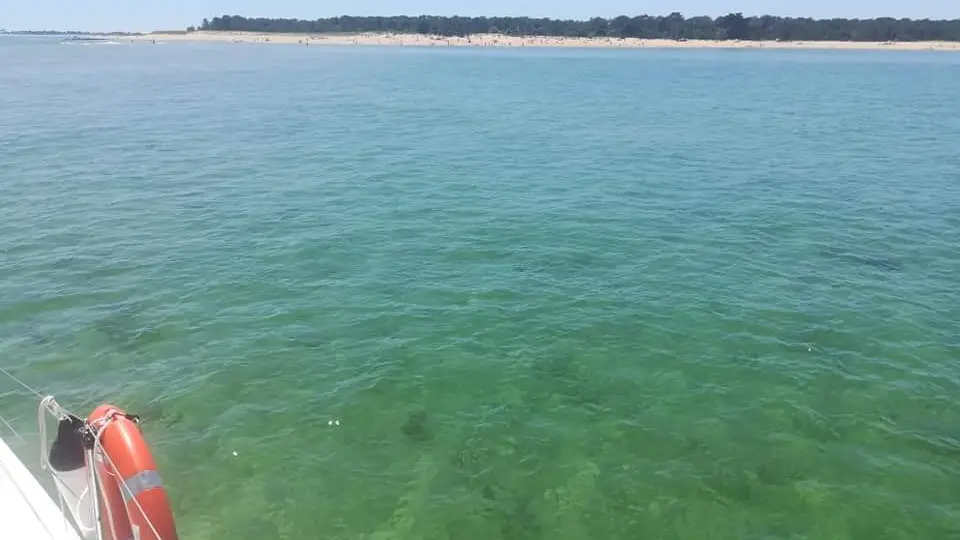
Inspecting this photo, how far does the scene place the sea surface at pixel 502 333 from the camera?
14.6 metres

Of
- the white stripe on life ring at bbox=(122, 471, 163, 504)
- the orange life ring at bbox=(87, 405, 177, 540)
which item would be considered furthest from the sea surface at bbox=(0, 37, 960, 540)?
the white stripe on life ring at bbox=(122, 471, 163, 504)

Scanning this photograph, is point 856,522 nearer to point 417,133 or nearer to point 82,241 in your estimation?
point 82,241

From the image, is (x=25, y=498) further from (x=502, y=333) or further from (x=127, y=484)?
(x=502, y=333)

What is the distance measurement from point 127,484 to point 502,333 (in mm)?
12942

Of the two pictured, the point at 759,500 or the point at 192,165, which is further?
the point at 192,165

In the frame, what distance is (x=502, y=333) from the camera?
69.6 feet

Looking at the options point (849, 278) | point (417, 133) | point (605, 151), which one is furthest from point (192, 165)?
point (849, 278)

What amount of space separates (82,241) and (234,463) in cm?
1748

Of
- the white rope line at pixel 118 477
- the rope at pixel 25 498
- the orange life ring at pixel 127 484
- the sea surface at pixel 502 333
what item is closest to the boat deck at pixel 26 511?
the rope at pixel 25 498

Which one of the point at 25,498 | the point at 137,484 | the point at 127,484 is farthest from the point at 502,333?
the point at 25,498

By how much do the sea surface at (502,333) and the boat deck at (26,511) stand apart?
A: 3203 mm

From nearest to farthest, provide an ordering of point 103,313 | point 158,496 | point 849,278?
point 158,496, point 103,313, point 849,278

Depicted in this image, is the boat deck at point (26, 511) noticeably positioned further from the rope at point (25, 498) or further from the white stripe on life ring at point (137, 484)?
the white stripe on life ring at point (137, 484)

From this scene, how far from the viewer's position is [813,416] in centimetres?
1714
